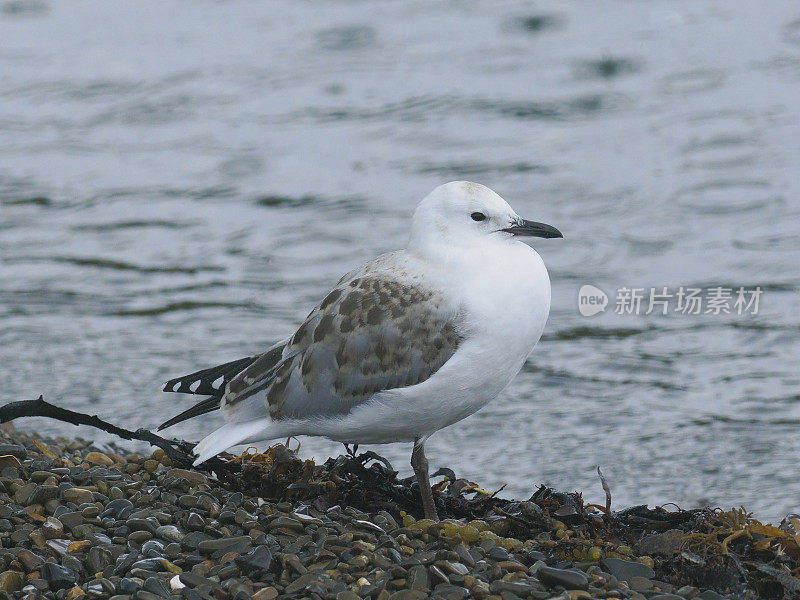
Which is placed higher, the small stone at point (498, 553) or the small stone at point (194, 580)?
the small stone at point (194, 580)

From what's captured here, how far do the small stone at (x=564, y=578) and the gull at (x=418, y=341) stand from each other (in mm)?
905

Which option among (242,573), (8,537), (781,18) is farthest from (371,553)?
(781,18)

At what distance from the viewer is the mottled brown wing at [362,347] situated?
5.20 m

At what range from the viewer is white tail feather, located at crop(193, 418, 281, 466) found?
5.38 metres

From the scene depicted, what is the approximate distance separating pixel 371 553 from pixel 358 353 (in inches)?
39.0

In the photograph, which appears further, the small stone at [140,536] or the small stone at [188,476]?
the small stone at [188,476]

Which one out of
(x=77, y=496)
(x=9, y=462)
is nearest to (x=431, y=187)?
(x=9, y=462)

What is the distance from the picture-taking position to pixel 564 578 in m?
4.45

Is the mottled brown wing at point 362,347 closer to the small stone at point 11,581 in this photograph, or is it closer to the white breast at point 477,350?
the white breast at point 477,350

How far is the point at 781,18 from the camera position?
1553cm

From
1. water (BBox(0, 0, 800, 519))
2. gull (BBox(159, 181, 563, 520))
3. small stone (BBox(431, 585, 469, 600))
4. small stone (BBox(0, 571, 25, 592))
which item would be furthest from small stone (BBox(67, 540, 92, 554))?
water (BBox(0, 0, 800, 519))

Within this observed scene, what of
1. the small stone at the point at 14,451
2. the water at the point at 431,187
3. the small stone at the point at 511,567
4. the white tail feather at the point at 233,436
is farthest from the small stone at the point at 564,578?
the small stone at the point at 14,451

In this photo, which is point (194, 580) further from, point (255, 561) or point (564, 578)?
point (564, 578)

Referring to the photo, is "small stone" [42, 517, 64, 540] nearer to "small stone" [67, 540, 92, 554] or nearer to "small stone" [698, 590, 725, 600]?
"small stone" [67, 540, 92, 554]
